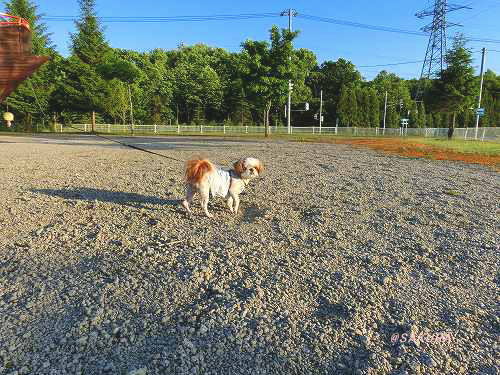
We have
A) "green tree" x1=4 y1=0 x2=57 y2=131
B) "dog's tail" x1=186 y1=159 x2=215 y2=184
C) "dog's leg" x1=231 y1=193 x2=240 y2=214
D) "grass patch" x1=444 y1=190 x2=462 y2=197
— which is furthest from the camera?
"green tree" x1=4 y1=0 x2=57 y2=131

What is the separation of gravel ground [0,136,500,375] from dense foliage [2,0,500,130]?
11.1m

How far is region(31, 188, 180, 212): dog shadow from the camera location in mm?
5285

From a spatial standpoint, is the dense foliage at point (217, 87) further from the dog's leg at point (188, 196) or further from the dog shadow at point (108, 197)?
the dog's leg at point (188, 196)

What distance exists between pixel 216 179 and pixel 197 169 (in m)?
0.28

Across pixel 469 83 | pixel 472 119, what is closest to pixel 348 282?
pixel 469 83

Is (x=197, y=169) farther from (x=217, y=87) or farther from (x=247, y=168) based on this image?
(x=217, y=87)

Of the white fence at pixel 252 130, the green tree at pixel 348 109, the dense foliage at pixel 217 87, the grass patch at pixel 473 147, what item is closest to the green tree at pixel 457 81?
the dense foliage at pixel 217 87

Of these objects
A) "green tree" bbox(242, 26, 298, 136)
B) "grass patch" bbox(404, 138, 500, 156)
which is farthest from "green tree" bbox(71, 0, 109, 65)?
"grass patch" bbox(404, 138, 500, 156)

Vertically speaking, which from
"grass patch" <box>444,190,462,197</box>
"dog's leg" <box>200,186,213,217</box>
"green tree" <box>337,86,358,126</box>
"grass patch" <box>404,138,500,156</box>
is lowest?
"grass patch" <box>444,190,462,197</box>

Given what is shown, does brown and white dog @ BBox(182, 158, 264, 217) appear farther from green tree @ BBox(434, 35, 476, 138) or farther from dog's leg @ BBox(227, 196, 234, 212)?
green tree @ BBox(434, 35, 476, 138)

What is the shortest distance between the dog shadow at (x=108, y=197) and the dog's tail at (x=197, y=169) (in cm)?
102

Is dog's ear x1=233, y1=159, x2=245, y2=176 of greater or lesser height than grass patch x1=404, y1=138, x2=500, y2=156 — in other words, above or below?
above

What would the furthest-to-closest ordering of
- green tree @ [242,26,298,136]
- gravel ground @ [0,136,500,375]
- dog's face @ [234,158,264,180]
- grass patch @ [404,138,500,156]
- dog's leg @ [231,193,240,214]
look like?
green tree @ [242,26,298,136] < grass patch @ [404,138,500,156] < dog's leg @ [231,193,240,214] < dog's face @ [234,158,264,180] < gravel ground @ [0,136,500,375]

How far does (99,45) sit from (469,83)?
34.1m
